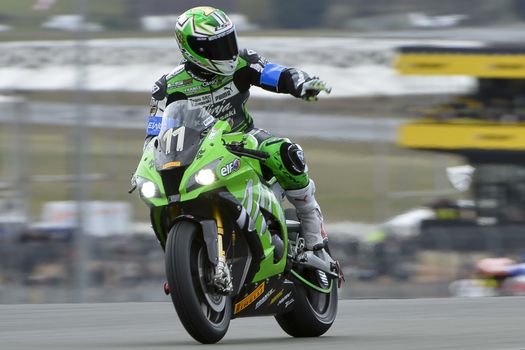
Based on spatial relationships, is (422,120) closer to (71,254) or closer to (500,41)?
(500,41)

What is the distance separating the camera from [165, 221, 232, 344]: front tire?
6.21 m

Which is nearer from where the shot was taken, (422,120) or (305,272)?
(305,272)

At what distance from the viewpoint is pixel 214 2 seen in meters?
48.5

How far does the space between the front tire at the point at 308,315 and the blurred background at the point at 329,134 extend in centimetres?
1190

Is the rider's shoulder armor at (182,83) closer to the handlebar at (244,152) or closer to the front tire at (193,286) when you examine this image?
the handlebar at (244,152)

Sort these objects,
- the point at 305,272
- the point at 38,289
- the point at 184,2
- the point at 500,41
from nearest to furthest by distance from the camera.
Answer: the point at 305,272 → the point at 38,289 → the point at 500,41 → the point at 184,2

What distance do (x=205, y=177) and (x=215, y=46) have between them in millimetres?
775

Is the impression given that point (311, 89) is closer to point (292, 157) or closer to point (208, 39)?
point (292, 157)

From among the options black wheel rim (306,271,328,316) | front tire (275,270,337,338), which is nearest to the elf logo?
front tire (275,270,337,338)

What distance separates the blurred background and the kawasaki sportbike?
12.8m

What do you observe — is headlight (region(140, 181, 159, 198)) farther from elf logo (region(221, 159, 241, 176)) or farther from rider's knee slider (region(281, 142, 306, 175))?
rider's knee slider (region(281, 142, 306, 175))

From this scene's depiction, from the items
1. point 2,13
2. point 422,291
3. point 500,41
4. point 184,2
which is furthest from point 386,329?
point 2,13

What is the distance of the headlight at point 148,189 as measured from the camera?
21.3ft

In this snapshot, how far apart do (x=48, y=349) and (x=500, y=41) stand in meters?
32.9
